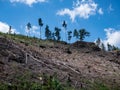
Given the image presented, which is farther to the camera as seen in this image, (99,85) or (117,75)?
(117,75)

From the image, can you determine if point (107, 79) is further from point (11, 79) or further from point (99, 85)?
point (11, 79)

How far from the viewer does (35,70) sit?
69.5ft

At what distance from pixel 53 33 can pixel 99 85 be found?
9507 cm

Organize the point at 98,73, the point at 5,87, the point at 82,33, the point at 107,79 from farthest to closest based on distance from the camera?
the point at 82,33, the point at 98,73, the point at 107,79, the point at 5,87

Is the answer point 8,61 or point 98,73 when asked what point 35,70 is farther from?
point 98,73

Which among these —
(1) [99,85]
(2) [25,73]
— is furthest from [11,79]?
(1) [99,85]

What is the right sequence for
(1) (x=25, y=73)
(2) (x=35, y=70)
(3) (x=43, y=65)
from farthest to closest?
1. (3) (x=43, y=65)
2. (2) (x=35, y=70)
3. (1) (x=25, y=73)

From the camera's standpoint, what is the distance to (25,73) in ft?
64.9

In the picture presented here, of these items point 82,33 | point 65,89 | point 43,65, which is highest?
point 82,33

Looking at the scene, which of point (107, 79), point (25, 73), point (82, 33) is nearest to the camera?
point (25, 73)

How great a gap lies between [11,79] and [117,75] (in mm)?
13100

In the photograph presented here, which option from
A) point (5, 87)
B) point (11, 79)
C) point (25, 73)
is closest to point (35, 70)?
point (25, 73)

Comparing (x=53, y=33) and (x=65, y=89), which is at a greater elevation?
(x=53, y=33)

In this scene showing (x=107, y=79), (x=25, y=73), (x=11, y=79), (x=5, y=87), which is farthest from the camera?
(x=107, y=79)
